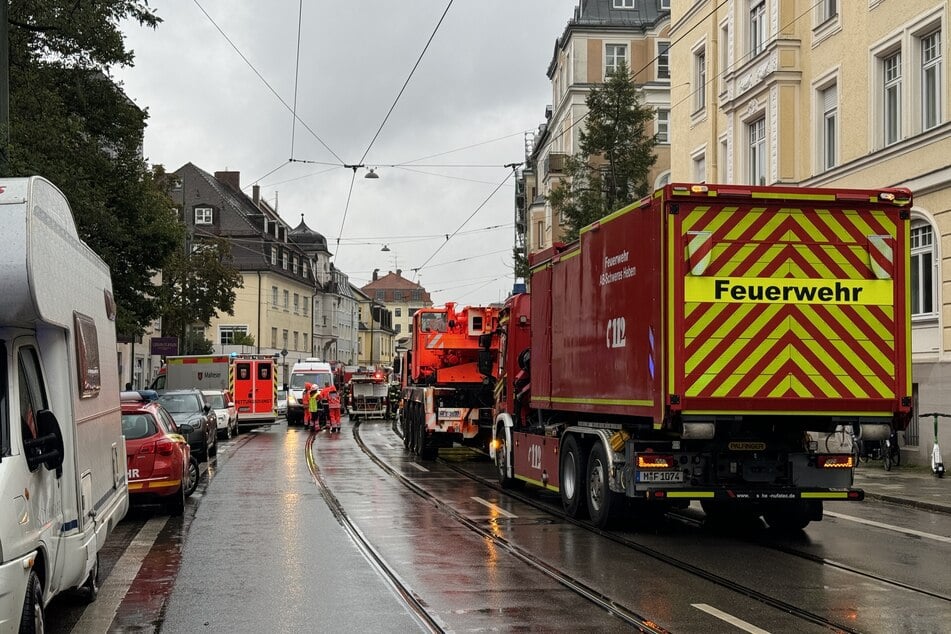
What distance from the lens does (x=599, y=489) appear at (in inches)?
501

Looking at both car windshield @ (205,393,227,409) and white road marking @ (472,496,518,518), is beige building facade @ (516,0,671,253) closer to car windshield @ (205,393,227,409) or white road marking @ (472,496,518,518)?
car windshield @ (205,393,227,409)

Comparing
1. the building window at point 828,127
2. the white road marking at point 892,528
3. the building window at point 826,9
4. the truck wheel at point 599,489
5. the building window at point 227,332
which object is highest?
the building window at point 826,9

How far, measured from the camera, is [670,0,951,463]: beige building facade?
21.0m

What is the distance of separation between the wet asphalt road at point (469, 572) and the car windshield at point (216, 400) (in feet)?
58.8

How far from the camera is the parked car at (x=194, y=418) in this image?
2202 cm

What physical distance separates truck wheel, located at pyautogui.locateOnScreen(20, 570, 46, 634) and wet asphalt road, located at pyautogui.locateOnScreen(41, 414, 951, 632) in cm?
142

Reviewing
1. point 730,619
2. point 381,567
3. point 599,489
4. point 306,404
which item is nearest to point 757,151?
point 599,489

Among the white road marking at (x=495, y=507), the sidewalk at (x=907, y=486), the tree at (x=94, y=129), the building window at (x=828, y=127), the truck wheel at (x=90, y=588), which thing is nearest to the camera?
the truck wheel at (x=90, y=588)

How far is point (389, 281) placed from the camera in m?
172

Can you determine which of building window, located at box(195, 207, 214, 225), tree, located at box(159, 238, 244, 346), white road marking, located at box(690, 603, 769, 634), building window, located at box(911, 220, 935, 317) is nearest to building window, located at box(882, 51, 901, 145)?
building window, located at box(911, 220, 935, 317)

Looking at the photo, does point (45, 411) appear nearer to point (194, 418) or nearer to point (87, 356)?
point (87, 356)

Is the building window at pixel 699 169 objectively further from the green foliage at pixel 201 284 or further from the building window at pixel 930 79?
the green foliage at pixel 201 284

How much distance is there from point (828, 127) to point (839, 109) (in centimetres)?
115

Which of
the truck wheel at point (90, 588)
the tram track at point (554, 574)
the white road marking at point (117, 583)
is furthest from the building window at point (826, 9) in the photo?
the truck wheel at point (90, 588)
